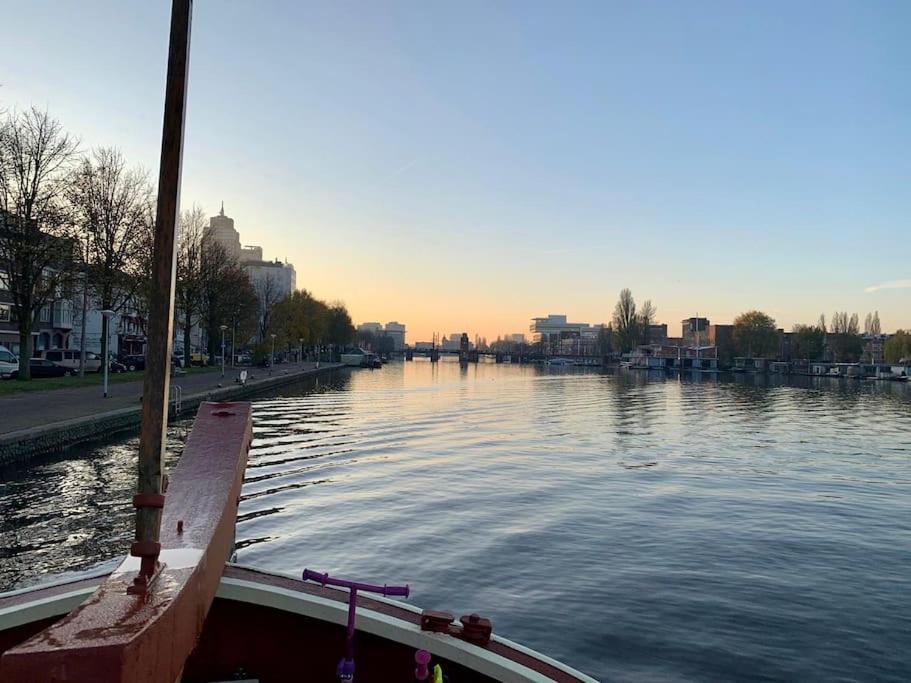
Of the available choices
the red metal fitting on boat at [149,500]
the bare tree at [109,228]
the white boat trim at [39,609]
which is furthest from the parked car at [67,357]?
the red metal fitting on boat at [149,500]

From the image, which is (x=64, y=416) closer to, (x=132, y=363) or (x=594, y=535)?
(x=594, y=535)

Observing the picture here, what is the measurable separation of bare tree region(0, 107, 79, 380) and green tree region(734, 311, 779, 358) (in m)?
135

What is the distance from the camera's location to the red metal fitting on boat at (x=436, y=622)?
425 cm

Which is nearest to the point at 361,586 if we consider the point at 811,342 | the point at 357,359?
the point at 357,359

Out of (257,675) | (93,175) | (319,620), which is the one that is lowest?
(257,675)

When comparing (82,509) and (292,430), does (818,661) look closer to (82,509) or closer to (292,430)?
(82,509)

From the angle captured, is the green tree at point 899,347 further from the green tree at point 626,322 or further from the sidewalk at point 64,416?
the sidewalk at point 64,416

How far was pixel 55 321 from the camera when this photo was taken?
61219 mm

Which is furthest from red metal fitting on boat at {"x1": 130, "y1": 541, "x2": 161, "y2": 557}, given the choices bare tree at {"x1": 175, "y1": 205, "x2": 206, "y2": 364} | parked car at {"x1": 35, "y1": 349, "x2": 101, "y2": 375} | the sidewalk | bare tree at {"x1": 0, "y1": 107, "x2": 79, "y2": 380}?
parked car at {"x1": 35, "y1": 349, "x2": 101, "y2": 375}

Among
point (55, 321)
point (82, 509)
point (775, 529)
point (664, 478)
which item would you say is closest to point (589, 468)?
point (664, 478)

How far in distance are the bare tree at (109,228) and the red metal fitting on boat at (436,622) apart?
3841 centimetres

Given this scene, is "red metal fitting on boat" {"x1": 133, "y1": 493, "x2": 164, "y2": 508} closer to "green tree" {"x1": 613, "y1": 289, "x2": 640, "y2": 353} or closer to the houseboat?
the houseboat

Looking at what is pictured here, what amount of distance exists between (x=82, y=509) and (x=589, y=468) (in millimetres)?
13578

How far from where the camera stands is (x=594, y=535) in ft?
41.9
